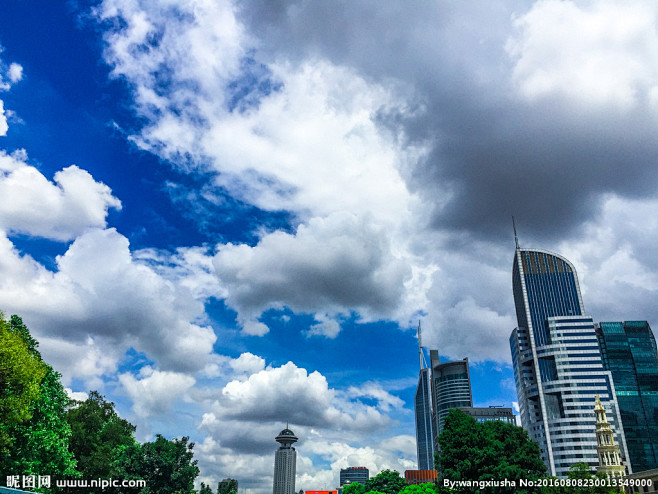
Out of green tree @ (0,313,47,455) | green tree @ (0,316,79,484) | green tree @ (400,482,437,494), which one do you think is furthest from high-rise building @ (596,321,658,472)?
green tree @ (0,313,47,455)

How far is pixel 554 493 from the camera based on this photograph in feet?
182

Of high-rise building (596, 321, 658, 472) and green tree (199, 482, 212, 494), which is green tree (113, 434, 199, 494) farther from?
high-rise building (596, 321, 658, 472)

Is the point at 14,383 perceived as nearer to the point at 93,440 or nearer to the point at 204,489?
the point at 93,440

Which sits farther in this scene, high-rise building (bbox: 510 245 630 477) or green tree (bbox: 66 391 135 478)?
high-rise building (bbox: 510 245 630 477)

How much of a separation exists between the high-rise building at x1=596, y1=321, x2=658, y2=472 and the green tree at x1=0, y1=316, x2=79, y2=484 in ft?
641

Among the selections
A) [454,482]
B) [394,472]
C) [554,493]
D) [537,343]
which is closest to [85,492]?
[454,482]

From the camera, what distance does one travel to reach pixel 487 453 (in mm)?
50062

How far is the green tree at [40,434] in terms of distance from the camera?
39.0 m

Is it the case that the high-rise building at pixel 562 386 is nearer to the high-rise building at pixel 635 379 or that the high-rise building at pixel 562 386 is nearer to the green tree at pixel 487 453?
the high-rise building at pixel 635 379

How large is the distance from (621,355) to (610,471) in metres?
133

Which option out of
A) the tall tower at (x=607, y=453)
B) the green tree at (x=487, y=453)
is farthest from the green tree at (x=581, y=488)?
the tall tower at (x=607, y=453)

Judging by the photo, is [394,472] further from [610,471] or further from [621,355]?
[621,355]

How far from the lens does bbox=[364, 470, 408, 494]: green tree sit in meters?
112

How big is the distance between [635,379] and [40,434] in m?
211
